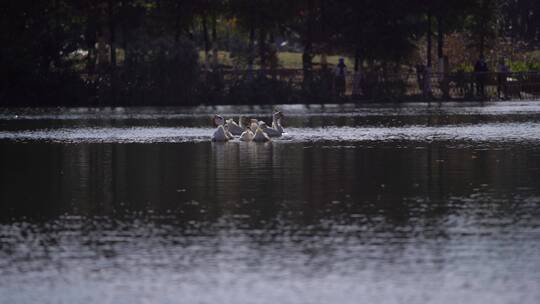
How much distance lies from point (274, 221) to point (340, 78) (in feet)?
172

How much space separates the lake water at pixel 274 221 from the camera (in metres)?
15.7

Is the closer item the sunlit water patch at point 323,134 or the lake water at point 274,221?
the lake water at point 274,221

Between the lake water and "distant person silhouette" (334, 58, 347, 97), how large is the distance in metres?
31.1

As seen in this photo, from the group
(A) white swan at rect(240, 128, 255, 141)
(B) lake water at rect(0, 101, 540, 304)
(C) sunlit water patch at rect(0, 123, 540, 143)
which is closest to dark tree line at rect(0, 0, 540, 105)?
(C) sunlit water patch at rect(0, 123, 540, 143)

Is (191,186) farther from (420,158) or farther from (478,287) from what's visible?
(478,287)

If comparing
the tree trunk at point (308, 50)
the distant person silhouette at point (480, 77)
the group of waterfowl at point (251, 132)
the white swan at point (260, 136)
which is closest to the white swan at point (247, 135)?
the group of waterfowl at point (251, 132)

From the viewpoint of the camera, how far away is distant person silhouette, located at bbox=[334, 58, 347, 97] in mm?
72562

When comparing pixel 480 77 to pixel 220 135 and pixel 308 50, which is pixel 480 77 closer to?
pixel 308 50

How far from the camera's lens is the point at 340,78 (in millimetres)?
73000

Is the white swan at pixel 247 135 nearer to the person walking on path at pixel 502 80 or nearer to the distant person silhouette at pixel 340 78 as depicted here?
the distant person silhouette at pixel 340 78

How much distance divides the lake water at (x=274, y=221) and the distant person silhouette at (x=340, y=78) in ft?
102

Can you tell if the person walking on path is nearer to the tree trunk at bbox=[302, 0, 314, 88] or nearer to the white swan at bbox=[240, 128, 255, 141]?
the tree trunk at bbox=[302, 0, 314, 88]

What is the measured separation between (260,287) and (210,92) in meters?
56.9

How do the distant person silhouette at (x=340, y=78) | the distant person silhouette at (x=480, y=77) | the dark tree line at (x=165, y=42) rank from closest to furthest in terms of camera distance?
the dark tree line at (x=165, y=42) → the distant person silhouette at (x=340, y=78) → the distant person silhouette at (x=480, y=77)
